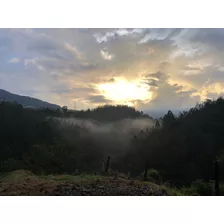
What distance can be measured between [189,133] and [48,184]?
297 centimetres

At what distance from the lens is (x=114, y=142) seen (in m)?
6.88

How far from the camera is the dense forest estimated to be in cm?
668

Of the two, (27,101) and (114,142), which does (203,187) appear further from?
(27,101)

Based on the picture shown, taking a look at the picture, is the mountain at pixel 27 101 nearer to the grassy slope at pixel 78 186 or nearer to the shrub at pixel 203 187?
the grassy slope at pixel 78 186

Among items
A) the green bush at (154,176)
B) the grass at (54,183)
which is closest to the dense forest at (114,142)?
the green bush at (154,176)

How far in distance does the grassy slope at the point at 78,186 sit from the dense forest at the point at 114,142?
376 mm

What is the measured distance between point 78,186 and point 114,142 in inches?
49.7

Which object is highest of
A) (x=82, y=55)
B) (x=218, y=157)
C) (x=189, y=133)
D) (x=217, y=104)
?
(x=82, y=55)

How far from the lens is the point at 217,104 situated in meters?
6.70

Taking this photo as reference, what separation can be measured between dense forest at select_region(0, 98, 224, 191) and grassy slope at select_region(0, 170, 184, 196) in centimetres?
38

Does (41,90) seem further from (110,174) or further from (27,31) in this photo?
(110,174)
